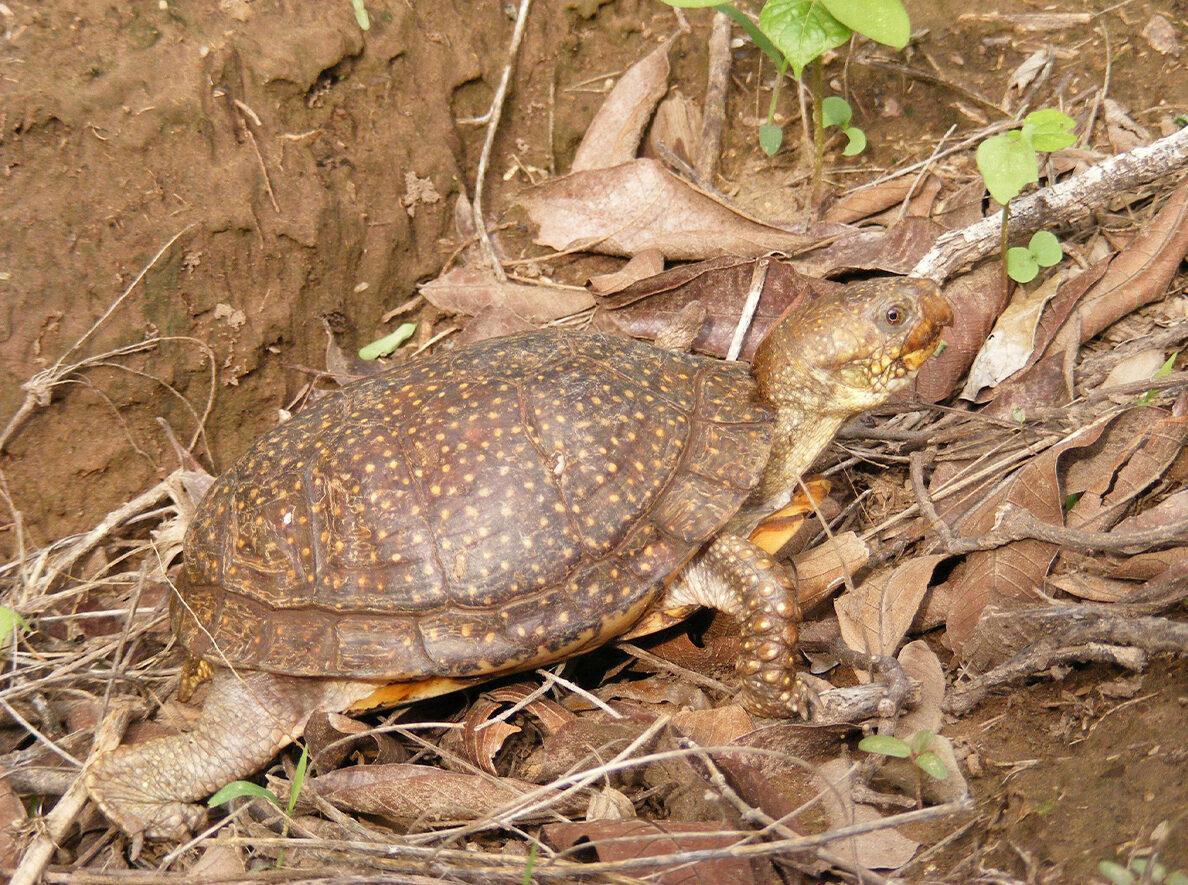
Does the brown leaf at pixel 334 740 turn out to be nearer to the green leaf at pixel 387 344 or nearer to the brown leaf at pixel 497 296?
the green leaf at pixel 387 344

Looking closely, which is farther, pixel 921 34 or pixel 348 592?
pixel 921 34

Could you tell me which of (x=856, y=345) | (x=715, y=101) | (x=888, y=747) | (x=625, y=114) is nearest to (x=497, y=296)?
(x=625, y=114)

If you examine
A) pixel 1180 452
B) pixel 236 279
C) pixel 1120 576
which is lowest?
pixel 1120 576

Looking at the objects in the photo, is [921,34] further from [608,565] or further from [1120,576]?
[608,565]

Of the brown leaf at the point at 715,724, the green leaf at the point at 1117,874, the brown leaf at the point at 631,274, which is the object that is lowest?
the brown leaf at the point at 715,724

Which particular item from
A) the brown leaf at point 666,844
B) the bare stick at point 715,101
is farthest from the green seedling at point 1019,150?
the brown leaf at point 666,844

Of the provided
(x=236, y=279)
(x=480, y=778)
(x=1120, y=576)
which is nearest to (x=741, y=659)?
(x=480, y=778)

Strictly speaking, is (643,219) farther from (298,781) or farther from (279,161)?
(298,781)
